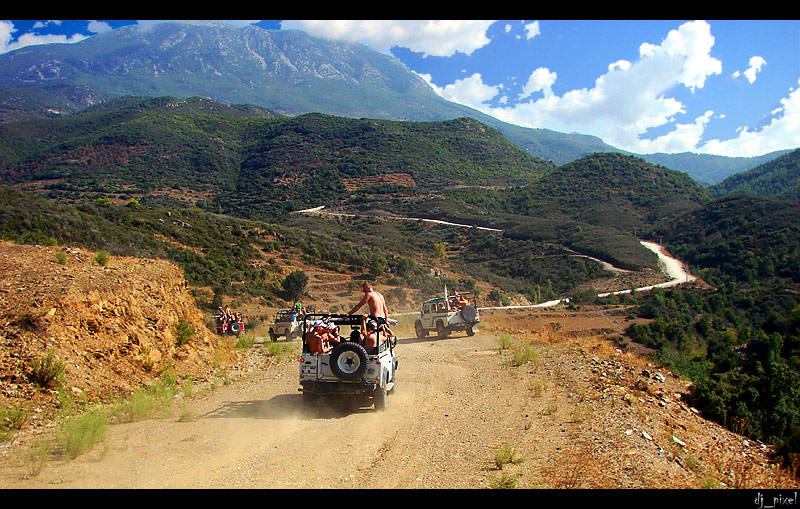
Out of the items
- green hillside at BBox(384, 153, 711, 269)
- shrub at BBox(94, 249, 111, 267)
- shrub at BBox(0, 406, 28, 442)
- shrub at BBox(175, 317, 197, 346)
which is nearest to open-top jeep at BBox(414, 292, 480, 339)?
shrub at BBox(175, 317, 197, 346)

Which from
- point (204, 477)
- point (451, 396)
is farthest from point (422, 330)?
point (204, 477)

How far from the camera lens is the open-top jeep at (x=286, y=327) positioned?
2194 cm

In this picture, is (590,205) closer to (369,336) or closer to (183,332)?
(183,332)

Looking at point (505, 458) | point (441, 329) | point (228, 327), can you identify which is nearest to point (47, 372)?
point (505, 458)

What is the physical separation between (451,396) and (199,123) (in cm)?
12277

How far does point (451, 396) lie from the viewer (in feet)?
36.4

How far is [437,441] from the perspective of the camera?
794 cm

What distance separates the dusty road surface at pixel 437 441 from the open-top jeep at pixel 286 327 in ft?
28.7

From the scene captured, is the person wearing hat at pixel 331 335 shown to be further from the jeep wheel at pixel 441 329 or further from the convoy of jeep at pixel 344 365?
the jeep wheel at pixel 441 329

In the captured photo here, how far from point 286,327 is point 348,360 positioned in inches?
521

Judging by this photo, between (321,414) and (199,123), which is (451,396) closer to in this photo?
(321,414)

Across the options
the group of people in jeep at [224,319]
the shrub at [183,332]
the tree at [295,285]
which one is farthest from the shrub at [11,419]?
the tree at [295,285]

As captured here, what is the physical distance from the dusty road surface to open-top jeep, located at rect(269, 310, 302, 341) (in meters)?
8.76
